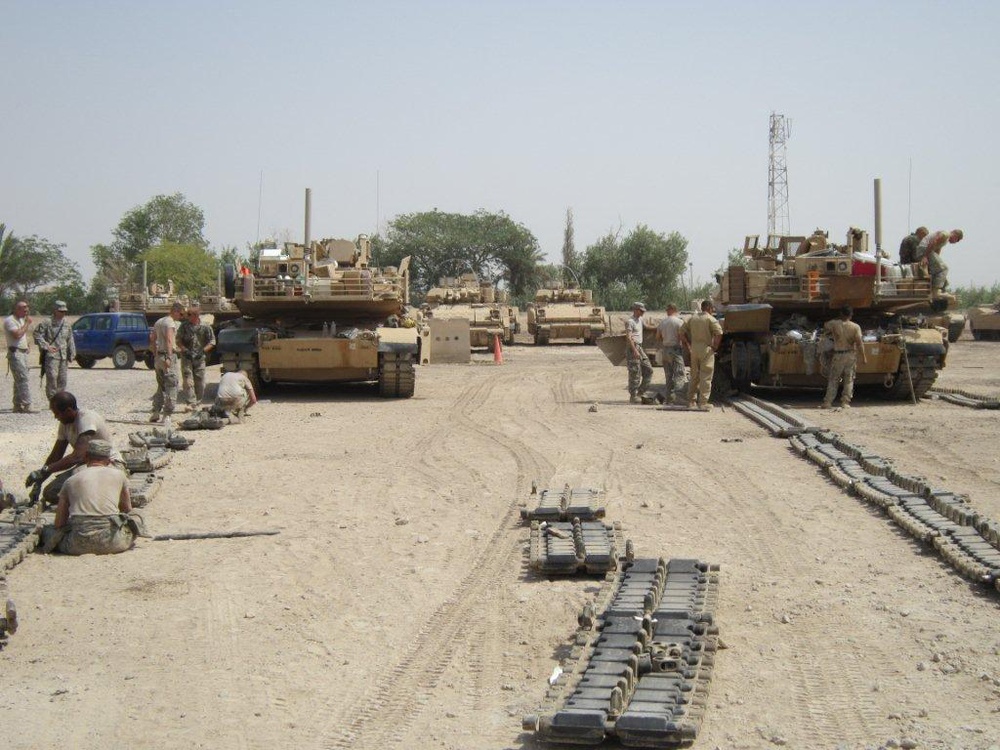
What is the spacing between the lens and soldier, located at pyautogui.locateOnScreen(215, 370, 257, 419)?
1572cm

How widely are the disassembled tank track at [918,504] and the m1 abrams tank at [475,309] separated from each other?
20.8m

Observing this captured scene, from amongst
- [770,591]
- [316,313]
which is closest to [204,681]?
[770,591]

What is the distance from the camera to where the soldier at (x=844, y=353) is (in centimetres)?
1722

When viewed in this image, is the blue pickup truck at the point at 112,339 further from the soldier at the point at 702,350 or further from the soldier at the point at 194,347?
the soldier at the point at 702,350

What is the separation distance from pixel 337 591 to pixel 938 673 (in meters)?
3.40

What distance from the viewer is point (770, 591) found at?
289 inches

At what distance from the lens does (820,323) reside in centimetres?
1978

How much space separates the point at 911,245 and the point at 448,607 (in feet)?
47.9

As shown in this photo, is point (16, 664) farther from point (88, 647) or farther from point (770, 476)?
point (770, 476)

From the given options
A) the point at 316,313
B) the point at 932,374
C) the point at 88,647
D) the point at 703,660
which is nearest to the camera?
the point at 703,660

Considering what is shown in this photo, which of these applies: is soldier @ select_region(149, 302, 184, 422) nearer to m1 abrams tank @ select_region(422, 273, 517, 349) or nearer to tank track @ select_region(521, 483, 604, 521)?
tank track @ select_region(521, 483, 604, 521)

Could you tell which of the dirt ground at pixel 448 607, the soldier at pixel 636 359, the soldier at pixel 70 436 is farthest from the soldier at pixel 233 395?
the soldier at pixel 70 436

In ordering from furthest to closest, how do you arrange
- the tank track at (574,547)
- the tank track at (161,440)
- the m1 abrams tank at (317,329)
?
the m1 abrams tank at (317,329) < the tank track at (161,440) < the tank track at (574,547)

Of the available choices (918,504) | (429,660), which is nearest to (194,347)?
(918,504)
